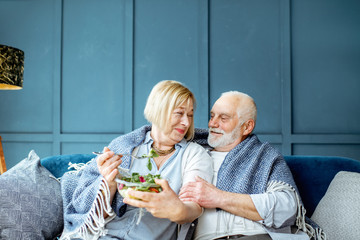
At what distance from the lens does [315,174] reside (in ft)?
5.85

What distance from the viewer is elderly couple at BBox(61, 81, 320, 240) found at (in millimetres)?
1354

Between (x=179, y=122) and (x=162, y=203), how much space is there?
524mm

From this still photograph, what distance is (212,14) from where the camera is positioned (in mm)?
3516

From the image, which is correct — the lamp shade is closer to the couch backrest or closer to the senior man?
the senior man

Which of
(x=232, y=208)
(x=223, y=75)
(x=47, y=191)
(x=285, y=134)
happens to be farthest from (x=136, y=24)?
(x=232, y=208)

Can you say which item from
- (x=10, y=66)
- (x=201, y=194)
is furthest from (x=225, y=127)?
(x=10, y=66)

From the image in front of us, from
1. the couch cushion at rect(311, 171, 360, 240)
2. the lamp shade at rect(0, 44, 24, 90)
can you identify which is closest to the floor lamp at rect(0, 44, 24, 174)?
the lamp shade at rect(0, 44, 24, 90)

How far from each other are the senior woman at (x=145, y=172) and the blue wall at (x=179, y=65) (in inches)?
74.6

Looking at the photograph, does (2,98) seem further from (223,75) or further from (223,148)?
(223,148)

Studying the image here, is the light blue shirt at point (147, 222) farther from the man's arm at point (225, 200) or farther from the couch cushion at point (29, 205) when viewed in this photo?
the couch cushion at point (29, 205)

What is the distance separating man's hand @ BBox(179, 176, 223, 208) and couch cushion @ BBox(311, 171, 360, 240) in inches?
22.3

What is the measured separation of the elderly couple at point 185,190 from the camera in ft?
4.44

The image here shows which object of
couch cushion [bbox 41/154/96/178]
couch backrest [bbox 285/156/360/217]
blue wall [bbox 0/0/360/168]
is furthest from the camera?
blue wall [bbox 0/0/360/168]

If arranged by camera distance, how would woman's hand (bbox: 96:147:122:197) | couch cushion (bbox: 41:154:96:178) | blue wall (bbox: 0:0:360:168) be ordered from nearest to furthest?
woman's hand (bbox: 96:147:122:197) < couch cushion (bbox: 41:154:96:178) < blue wall (bbox: 0:0:360:168)
